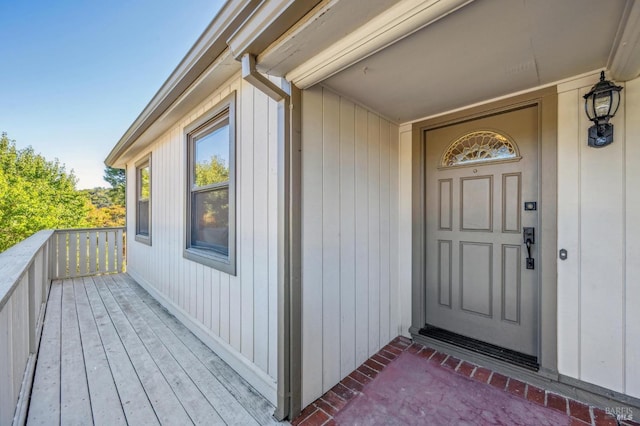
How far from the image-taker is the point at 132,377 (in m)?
2.00

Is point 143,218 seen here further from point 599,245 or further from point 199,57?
point 599,245

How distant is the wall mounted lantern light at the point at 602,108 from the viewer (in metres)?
1.62

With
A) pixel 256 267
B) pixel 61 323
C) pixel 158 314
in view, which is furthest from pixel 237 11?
pixel 61 323

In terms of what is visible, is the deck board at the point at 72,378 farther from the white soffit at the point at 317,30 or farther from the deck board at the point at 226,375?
the white soffit at the point at 317,30

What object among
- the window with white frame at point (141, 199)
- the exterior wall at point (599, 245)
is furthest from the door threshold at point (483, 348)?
the window with white frame at point (141, 199)

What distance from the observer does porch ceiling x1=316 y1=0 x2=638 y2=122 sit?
1.17m

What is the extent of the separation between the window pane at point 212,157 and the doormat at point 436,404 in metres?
2.21

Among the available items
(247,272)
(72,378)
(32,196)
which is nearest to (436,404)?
(247,272)

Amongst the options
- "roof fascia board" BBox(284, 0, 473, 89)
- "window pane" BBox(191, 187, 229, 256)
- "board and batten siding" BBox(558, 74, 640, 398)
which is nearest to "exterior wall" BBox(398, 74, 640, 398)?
"board and batten siding" BBox(558, 74, 640, 398)

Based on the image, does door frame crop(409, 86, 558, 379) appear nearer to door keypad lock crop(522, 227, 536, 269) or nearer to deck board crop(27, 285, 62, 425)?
door keypad lock crop(522, 227, 536, 269)

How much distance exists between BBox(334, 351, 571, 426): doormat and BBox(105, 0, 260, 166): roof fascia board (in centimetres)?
252

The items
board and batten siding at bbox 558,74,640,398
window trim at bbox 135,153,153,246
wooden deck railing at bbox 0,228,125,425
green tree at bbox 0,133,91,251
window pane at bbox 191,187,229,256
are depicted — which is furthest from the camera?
green tree at bbox 0,133,91,251

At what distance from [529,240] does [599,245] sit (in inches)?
15.1

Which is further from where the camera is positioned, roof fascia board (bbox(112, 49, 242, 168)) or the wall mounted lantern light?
roof fascia board (bbox(112, 49, 242, 168))
